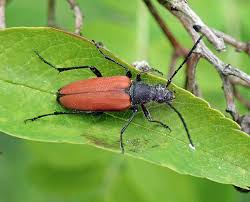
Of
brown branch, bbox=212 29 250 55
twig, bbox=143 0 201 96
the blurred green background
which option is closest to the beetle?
twig, bbox=143 0 201 96

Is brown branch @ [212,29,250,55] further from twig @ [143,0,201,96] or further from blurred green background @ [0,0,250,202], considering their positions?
blurred green background @ [0,0,250,202]

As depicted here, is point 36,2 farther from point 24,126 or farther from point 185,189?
point 24,126

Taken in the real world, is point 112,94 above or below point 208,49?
below

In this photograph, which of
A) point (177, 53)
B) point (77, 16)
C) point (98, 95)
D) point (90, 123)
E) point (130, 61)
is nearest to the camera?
point (90, 123)

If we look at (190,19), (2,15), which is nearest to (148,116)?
(190,19)

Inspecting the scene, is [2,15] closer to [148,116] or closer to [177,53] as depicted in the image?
[148,116]

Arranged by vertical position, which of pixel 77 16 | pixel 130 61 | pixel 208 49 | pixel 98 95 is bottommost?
pixel 130 61

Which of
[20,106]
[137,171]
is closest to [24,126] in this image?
[20,106]
